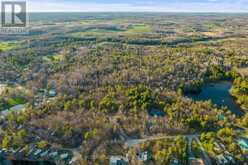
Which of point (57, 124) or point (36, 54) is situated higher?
point (36, 54)

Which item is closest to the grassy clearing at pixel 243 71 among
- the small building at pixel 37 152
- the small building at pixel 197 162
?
the small building at pixel 197 162

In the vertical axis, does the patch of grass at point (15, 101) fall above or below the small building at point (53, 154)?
above

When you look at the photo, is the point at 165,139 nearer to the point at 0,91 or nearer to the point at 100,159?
the point at 100,159

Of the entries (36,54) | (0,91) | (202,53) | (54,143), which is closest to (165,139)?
(54,143)

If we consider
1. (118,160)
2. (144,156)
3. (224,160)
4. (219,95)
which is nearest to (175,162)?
(144,156)

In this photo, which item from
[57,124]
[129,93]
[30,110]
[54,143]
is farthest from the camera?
[129,93]

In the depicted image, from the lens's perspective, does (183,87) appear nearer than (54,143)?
No

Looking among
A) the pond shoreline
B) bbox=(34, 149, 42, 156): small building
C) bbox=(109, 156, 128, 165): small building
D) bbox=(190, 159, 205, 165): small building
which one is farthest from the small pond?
A: bbox=(34, 149, 42, 156): small building

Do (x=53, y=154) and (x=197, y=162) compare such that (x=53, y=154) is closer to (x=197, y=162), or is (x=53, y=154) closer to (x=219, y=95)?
(x=197, y=162)

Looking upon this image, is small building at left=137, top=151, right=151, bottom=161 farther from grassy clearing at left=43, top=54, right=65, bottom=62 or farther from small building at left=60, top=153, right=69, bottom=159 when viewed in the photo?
grassy clearing at left=43, top=54, right=65, bottom=62

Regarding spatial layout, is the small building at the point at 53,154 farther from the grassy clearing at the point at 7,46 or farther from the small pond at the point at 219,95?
the grassy clearing at the point at 7,46

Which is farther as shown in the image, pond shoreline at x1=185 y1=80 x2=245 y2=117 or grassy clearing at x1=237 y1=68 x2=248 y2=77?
grassy clearing at x1=237 y1=68 x2=248 y2=77
